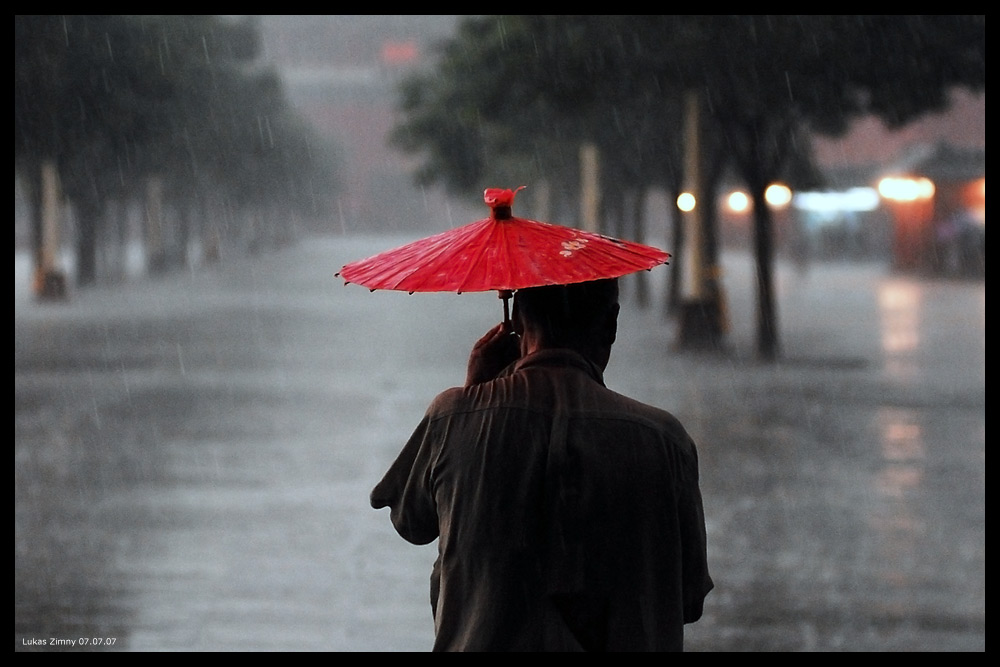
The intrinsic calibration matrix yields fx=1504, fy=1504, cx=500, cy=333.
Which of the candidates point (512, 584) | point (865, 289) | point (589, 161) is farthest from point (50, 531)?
point (865, 289)

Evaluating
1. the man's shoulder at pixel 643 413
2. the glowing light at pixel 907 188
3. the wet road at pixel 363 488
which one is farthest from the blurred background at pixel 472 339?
the man's shoulder at pixel 643 413

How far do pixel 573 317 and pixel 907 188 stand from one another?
43675mm

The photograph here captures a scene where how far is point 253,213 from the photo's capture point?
86.7 meters

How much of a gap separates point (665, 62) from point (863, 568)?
36.4 feet

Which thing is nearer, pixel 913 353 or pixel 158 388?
pixel 158 388

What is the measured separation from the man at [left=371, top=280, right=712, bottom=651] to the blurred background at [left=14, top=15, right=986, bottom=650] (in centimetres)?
346

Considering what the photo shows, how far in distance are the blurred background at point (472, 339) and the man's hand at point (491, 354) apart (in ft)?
11.0

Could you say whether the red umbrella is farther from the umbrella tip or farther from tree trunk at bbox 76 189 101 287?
tree trunk at bbox 76 189 101 287

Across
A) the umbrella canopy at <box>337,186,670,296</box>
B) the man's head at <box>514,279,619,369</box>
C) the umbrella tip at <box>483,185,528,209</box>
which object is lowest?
the man's head at <box>514,279,619,369</box>

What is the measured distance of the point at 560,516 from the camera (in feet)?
8.89

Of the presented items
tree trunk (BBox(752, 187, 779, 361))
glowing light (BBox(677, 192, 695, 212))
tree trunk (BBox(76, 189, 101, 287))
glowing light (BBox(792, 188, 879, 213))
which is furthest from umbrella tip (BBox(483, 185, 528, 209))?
glowing light (BBox(792, 188, 879, 213))

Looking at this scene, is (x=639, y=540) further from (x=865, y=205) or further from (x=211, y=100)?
(x=865, y=205)

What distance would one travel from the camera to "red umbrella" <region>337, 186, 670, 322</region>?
284 cm
